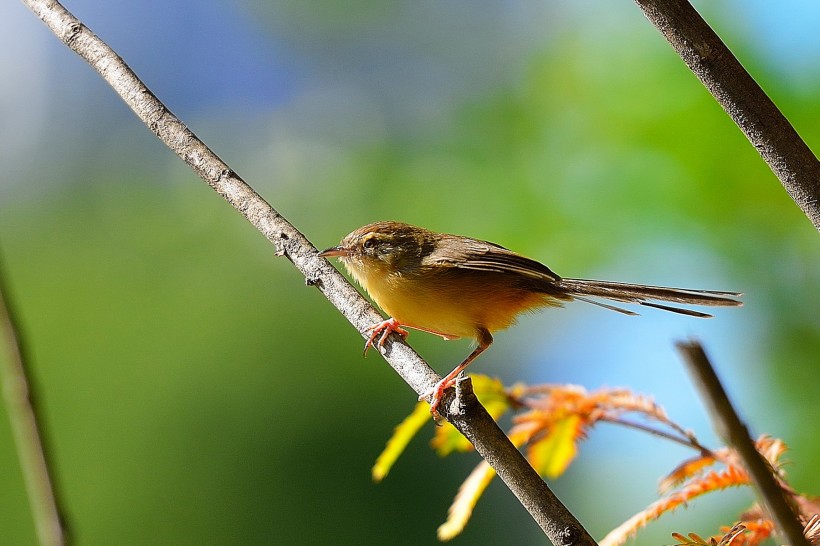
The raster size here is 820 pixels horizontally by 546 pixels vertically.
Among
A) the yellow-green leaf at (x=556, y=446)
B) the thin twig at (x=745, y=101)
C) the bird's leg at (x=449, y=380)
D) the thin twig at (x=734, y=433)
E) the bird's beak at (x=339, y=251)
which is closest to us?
the thin twig at (x=734, y=433)

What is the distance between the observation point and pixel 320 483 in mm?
3539

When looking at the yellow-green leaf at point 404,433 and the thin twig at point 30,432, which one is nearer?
the thin twig at point 30,432

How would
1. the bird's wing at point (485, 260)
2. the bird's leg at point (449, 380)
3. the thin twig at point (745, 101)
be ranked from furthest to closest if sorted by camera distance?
1. the bird's wing at point (485, 260)
2. the bird's leg at point (449, 380)
3. the thin twig at point (745, 101)

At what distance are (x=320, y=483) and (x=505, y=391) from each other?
256 cm

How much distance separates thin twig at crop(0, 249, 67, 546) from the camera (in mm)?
729

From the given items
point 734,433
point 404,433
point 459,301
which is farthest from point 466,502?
point 734,433

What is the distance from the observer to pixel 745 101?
2.25 feet

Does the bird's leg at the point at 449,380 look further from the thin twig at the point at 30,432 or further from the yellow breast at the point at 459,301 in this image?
the thin twig at the point at 30,432

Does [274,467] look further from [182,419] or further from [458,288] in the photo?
[458,288]

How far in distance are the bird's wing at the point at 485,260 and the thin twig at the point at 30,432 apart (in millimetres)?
850

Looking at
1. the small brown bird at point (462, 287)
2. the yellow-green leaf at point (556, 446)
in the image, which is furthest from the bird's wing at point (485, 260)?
the yellow-green leaf at point (556, 446)

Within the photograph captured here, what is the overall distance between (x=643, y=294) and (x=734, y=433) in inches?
36.6

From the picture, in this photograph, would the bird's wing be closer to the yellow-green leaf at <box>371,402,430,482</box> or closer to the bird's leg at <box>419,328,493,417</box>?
the bird's leg at <box>419,328,493,417</box>

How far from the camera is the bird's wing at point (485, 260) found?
148 centimetres
